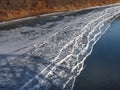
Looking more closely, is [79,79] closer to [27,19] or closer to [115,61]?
[115,61]

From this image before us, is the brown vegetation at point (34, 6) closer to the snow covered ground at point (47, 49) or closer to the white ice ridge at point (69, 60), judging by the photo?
the snow covered ground at point (47, 49)

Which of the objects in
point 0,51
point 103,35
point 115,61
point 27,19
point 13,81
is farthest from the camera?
point 27,19

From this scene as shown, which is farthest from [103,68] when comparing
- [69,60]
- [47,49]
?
[47,49]

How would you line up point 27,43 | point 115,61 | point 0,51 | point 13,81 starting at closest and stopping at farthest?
point 13,81
point 115,61
point 0,51
point 27,43

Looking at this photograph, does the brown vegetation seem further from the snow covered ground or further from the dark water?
the dark water

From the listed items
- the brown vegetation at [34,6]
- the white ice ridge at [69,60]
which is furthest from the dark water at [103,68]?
the brown vegetation at [34,6]

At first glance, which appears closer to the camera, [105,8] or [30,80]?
[30,80]

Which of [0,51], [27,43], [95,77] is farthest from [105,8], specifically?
[95,77]

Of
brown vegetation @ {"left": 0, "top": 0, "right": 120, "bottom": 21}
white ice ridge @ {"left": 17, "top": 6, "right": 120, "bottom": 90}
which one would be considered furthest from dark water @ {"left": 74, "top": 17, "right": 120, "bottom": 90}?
brown vegetation @ {"left": 0, "top": 0, "right": 120, "bottom": 21}
